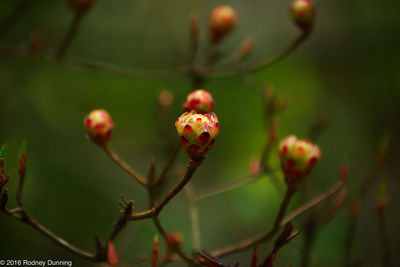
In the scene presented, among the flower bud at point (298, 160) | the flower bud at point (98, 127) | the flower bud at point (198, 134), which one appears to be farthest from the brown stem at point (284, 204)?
the flower bud at point (98, 127)

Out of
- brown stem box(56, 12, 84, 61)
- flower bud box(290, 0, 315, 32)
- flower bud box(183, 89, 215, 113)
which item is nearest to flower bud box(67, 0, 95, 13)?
brown stem box(56, 12, 84, 61)

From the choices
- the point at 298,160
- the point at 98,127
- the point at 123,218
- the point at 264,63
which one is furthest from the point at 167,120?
the point at 123,218

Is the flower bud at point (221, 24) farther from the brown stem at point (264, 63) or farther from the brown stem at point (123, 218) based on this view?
the brown stem at point (123, 218)

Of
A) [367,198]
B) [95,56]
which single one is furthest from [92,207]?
[367,198]

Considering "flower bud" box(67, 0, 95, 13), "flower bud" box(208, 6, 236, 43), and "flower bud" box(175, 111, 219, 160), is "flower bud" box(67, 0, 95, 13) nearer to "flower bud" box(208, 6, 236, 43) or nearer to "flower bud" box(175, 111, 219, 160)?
"flower bud" box(208, 6, 236, 43)

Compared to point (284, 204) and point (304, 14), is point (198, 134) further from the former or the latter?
point (304, 14)

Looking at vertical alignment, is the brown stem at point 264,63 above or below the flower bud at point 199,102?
above

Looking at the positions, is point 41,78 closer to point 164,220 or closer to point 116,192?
point 116,192
